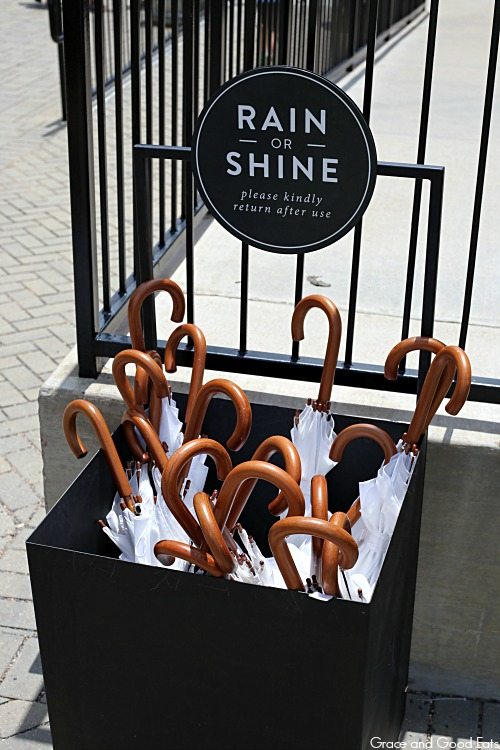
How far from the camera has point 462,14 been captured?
35.9 feet

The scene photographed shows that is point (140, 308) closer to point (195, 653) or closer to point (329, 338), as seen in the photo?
point (329, 338)

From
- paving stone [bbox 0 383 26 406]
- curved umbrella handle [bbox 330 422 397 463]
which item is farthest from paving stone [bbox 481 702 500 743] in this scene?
paving stone [bbox 0 383 26 406]

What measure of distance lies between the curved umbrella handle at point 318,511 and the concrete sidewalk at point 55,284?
1.02m

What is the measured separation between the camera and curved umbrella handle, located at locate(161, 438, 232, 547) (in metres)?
1.97

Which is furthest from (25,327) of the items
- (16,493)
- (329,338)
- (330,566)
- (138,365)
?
(330,566)

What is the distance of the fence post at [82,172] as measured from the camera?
2.52 m

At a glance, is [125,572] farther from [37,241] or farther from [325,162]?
[37,241]

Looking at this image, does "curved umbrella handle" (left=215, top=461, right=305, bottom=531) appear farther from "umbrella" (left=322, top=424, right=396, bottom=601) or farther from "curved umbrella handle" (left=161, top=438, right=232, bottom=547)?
"umbrella" (left=322, top=424, right=396, bottom=601)

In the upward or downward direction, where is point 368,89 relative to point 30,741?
upward

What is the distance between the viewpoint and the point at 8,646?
9.75ft

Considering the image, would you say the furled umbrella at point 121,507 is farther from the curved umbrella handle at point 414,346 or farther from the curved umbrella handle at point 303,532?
the curved umbrella handle at point 414,346

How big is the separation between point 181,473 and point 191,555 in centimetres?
17

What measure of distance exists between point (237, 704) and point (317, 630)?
0.28m

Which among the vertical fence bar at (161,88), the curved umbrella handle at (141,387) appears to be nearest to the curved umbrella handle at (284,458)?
the curved umbrella handle at (141,387)
